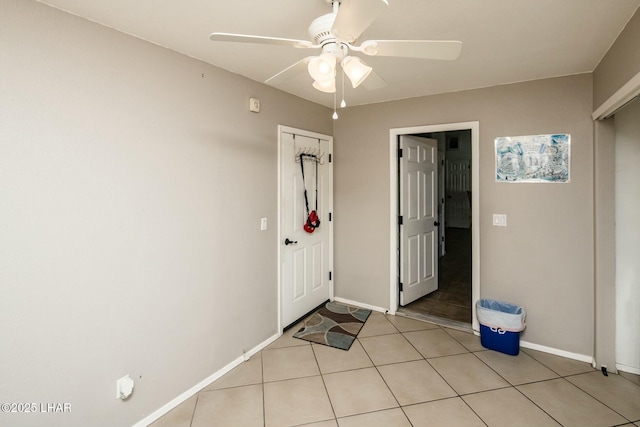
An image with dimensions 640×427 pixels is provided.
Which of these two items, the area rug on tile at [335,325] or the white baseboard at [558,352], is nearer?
the white baseboard at [558,352]

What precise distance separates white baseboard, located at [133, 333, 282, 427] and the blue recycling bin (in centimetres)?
197

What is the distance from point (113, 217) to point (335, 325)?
2333mm

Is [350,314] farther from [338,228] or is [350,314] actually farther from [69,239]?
[69,239]

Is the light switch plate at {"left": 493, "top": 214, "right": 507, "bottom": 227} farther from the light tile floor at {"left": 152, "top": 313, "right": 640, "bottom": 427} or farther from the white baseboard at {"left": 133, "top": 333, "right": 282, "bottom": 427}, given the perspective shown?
the white baseboard at {"left": 133, "top": 333, "right": 282, "bottom": 427}

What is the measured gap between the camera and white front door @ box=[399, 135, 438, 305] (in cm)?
352

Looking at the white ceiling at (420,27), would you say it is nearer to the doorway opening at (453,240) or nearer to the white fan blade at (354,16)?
the white fan blade at (354,16)

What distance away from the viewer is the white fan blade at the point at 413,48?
117 cm

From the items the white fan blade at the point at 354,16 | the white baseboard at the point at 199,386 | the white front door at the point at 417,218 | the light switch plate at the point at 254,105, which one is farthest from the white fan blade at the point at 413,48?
the white baseboard at the point at 199,386

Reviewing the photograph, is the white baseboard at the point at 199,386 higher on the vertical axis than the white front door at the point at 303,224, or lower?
lower

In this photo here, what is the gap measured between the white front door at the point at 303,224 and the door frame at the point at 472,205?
0.76 m

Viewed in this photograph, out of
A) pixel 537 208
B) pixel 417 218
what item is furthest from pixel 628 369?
pixel 417 218

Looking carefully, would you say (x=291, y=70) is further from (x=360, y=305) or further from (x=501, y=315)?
(x=360, y=305)

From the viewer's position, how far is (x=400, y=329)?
3123 millimetres

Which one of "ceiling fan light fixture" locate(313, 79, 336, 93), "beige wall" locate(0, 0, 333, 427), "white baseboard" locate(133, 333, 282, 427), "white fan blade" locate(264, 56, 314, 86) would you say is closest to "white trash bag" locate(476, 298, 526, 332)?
"white baseboard" locate(133, 333, 282, 427)
